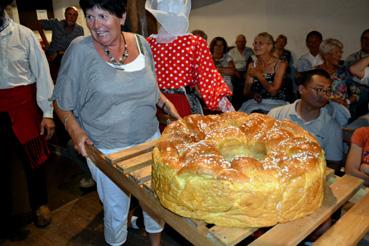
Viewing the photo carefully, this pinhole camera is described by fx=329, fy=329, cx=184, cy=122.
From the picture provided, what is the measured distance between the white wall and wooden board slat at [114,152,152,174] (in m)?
4.66

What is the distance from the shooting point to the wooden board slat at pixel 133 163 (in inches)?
46.1

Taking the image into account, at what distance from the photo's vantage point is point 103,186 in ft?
5.45

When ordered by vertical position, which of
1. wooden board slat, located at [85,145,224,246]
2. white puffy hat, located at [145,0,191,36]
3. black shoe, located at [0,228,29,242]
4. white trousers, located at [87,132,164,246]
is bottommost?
black shoe, located at [0,228,29,242]

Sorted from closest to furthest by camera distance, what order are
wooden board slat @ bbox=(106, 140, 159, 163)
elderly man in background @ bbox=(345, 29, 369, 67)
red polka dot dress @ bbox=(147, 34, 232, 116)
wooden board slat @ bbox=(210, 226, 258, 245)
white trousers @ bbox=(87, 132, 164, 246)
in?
wooden board slat @ bbox=(210, 226, 258, 245) < wooden board slat @ bbox=(106, 140, 159, 163) < white trousers @ bbox=(87, 132, 164, 246) < red polka dot dress @ bbox=(147, 34, 232, 116) < elderly man in background @ bbox=(345, 29, 369, 67)

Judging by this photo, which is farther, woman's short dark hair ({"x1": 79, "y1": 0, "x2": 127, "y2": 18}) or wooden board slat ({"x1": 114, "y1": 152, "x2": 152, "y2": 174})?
woman's short dark hair ({"x1": 79, "y1": 0, "x2": 127, "y2": 18})

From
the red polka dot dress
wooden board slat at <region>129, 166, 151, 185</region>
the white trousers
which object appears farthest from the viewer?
the red polka dot dress

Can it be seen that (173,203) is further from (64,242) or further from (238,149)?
(64,242)

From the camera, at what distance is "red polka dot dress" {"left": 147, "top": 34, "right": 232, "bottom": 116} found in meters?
1.77

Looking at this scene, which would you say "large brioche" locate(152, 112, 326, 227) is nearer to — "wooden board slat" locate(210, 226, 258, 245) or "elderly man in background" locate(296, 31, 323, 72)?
"wooden board slat" locate(210, 226, 258, 245)

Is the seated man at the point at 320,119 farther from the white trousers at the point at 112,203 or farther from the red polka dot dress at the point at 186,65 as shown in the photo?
the white trousers at the point at 112,203

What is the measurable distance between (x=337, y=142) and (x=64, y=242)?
2018mm

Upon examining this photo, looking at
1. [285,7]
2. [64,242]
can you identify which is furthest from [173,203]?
[285,7]

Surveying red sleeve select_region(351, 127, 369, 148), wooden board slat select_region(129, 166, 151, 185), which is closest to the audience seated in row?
red sleeve select_region(351, 127, 369, 148)

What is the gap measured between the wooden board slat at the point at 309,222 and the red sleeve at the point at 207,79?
2.49 feet
